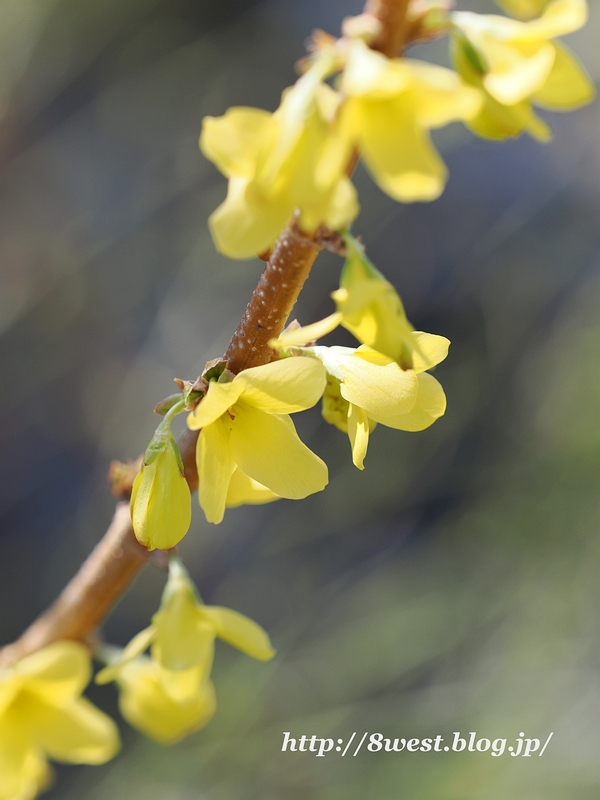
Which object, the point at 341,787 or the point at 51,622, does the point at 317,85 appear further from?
the point at 341,787

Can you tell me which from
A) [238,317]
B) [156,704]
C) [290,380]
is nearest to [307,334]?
[290,380]

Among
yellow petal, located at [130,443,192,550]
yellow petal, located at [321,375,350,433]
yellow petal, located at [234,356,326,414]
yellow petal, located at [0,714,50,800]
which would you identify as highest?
yellow petal, located at [321,375,350,433]

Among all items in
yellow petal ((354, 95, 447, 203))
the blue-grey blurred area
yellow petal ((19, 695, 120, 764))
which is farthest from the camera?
the blue-grey blurred area

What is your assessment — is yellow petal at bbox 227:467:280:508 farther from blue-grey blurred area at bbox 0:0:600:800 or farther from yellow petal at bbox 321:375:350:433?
blue-grey blurred area at bbox 0:0:600:800

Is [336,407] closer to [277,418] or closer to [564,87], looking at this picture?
[277,418]

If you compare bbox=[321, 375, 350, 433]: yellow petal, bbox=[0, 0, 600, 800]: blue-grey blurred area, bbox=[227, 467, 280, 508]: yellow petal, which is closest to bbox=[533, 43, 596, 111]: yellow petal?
bbox=[321, 375, 350, 433]: yellow petal

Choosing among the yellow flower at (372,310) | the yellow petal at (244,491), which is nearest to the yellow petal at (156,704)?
the yellow petal at (244,491)

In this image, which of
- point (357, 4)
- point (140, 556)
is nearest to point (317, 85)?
point (140, 556)
